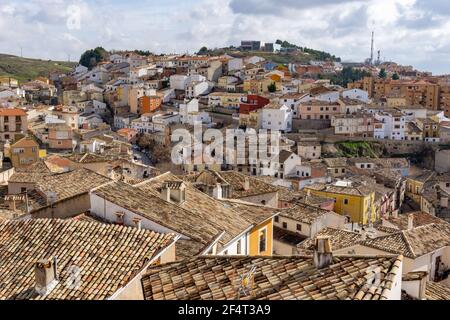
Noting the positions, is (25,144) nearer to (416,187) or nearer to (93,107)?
(416,187)

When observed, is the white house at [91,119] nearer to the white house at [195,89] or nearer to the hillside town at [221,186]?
the hillside town at [221,186]

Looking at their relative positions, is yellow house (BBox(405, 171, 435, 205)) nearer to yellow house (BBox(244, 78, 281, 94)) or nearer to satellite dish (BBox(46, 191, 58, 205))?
yellow house (BBox(244, 78, 281, 94))

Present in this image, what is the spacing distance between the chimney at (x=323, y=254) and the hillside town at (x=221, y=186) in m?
0.02

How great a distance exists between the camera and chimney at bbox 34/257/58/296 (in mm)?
7039

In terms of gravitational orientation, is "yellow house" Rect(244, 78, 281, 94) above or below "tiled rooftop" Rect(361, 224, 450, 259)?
above

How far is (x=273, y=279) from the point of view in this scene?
5910mm

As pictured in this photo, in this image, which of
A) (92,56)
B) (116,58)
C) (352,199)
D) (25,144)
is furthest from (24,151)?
(92,56)

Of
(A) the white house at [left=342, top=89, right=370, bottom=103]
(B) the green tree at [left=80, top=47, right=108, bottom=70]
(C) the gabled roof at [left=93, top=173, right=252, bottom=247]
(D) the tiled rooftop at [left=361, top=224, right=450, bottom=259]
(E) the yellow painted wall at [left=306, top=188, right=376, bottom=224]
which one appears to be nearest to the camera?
(C) the gabled roof at [left=93, top=173, right=252, bottom=247]

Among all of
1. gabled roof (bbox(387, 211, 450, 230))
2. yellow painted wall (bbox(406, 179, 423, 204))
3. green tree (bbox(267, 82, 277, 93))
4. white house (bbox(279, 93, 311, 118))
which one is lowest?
yellow painted wall (bbox(406, 179, 423, 204))

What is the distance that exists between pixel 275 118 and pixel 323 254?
58.1 meters

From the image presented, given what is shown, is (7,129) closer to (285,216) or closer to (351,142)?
(351,142)

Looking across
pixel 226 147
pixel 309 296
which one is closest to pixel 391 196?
pixel 226 147

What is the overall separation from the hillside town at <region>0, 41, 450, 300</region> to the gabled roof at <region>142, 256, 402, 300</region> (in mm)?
23

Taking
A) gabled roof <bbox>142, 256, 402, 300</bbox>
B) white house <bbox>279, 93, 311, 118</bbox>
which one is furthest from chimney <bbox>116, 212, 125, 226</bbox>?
white house <bbox>279, 93, 311, 118</bbox>
